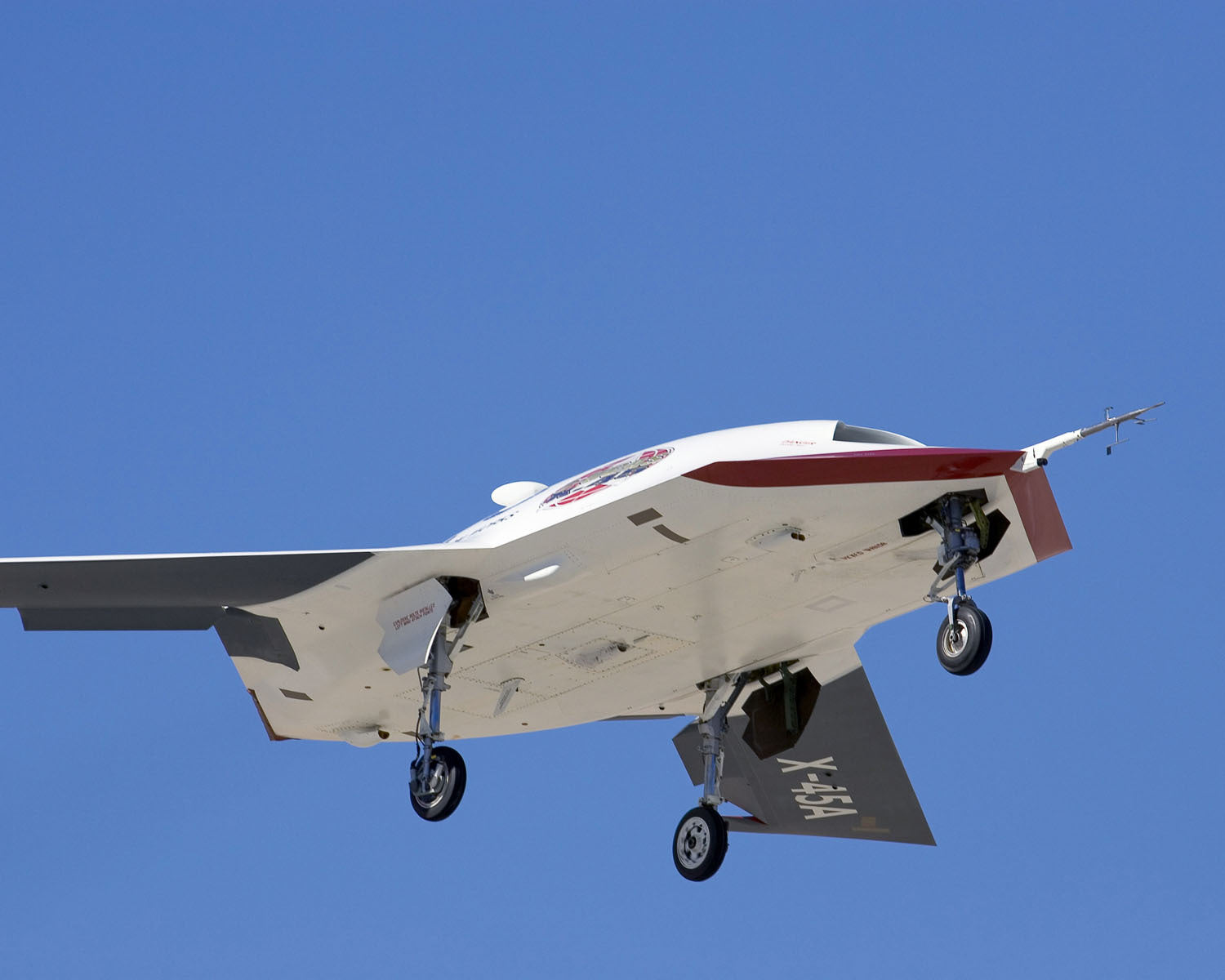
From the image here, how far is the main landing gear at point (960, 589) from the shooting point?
65.7ft

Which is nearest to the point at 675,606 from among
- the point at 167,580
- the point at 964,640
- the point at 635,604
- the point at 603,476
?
the point at 635,604

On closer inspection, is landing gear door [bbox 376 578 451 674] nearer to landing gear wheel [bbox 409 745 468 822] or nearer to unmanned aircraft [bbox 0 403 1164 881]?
unmanned aircraft [bbox 0 403 1164 881]

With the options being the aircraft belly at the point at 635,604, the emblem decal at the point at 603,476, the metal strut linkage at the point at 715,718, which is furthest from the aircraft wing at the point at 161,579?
the metal strut linkage at the point at 715,718

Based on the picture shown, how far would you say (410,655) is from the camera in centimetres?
2289

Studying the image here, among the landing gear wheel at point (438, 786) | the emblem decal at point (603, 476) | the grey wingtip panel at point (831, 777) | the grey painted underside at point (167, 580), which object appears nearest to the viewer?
the emblem decal at point (603, 476)

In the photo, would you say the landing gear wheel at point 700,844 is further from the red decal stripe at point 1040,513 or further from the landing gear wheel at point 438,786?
the red decal stripe at point 1040,513

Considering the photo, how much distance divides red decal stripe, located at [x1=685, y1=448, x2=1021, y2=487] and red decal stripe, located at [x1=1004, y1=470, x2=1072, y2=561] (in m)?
0.47

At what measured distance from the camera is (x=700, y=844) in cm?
2464

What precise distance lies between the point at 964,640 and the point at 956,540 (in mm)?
1253

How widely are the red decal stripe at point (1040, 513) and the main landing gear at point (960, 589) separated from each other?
0.52m

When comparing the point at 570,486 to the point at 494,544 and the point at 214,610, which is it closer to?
the point at 494,544

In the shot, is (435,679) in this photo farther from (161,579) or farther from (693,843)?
(693,843)

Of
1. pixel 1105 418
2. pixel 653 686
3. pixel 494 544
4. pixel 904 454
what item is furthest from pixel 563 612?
pixel 1105 418

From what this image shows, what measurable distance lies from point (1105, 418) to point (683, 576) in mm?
5413
